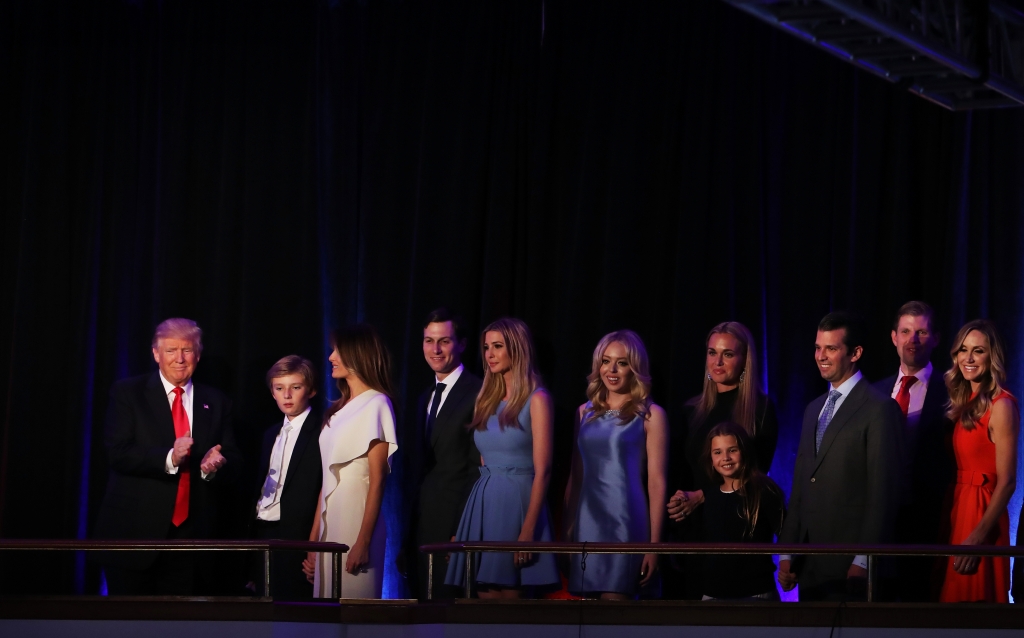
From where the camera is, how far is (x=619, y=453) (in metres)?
5.38

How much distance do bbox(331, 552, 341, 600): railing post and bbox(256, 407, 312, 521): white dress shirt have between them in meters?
1.20

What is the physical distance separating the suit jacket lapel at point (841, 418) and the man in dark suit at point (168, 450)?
8.24ft

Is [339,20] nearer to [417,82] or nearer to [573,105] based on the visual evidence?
[417,82]

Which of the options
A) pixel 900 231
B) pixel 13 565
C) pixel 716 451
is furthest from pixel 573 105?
pixel 13 565

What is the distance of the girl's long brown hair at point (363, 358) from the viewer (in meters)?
5.71

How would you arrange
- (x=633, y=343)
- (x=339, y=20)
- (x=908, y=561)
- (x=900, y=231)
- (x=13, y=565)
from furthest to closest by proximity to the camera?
(x=339, y=20), (x=13, y=565), (x=900, y=231), (x=633, y=343), (x=908, y=561)

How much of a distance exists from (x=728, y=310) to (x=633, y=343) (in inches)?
44.1

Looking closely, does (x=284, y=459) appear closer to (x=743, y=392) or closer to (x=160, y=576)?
(x=160, y=576)

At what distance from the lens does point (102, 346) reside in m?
7.07

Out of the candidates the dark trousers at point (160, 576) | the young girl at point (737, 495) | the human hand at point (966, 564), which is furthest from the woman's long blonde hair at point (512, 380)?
the human hand at point (966, 564)

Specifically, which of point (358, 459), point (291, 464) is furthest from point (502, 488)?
point (291, 464)

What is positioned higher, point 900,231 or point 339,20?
point 339,20

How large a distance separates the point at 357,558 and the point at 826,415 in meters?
1.99

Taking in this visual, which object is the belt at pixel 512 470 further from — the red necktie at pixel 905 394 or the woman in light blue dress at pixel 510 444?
the red necktie at pixel 905 394
